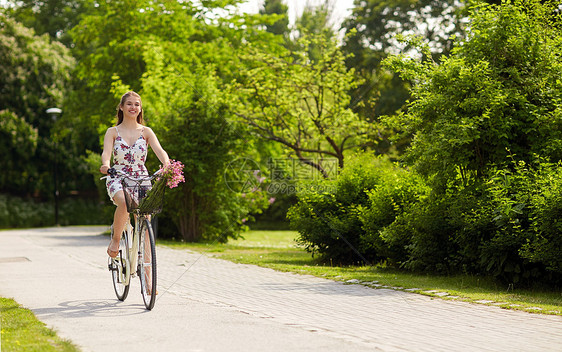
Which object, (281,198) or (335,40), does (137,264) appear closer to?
(335,40)

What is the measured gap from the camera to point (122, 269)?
7301mm

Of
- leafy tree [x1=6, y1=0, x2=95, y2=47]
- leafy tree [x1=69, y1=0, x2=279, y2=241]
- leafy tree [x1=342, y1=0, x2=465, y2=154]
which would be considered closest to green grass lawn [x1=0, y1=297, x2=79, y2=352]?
leafy tree [x1=69, y1=0, x2=279, y2=241]

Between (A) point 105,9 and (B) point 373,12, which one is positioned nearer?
(A) point 105,9

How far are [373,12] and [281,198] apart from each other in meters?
10.3

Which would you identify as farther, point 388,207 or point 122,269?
point 388,207

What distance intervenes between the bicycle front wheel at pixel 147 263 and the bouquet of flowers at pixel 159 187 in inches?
6.2

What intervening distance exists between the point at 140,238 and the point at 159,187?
0.62m

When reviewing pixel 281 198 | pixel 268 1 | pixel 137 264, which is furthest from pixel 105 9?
pixel 268 1

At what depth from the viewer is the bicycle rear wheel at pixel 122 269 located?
7.22 meters

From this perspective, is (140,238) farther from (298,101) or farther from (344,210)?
(298,101)

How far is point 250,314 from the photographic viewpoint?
21.2ft

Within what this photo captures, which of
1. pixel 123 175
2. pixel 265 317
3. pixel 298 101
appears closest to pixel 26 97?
pixel 298 101

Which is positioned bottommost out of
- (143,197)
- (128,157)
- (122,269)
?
(122,269)

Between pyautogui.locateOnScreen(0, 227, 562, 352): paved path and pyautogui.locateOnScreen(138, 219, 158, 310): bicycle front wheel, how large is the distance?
0.49 ft
